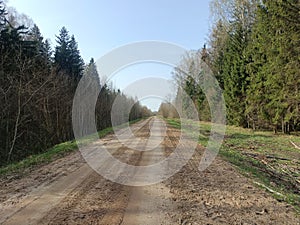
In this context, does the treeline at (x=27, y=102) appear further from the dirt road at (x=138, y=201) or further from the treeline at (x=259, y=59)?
Result: the treeline at (x=259, y=59)

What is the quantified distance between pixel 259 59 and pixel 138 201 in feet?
66.2

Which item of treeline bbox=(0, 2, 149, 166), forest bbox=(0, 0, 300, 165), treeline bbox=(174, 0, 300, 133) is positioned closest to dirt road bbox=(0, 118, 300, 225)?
treeline bbox=(0, 2, 149, 166)

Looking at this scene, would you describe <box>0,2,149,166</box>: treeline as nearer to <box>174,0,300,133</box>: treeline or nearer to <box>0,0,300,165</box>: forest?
<box>0,0,300,165</box>: forest

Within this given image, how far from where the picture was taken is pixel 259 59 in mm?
21250

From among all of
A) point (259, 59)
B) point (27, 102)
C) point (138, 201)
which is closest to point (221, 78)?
point (259, 59)

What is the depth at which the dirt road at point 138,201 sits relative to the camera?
3709 millimetres

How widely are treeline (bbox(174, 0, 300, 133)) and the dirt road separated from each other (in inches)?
492

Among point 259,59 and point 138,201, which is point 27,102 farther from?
point 259,59

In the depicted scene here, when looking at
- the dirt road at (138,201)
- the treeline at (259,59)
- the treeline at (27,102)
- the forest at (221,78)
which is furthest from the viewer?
the treeline at (259,59)

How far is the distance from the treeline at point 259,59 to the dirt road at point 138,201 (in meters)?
12.5

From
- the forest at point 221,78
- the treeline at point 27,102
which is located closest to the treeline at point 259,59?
the forest at point 221,78

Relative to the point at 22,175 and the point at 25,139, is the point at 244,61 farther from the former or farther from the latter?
the point at 22,175

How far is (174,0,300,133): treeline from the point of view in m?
15.7

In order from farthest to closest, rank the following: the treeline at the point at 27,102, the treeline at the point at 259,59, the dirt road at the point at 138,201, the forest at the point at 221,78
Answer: the treeline at the point at 259,59, the forest at the point at 221,78, the treeline at the point at 27,102, the dirt road at the point at 138,201
